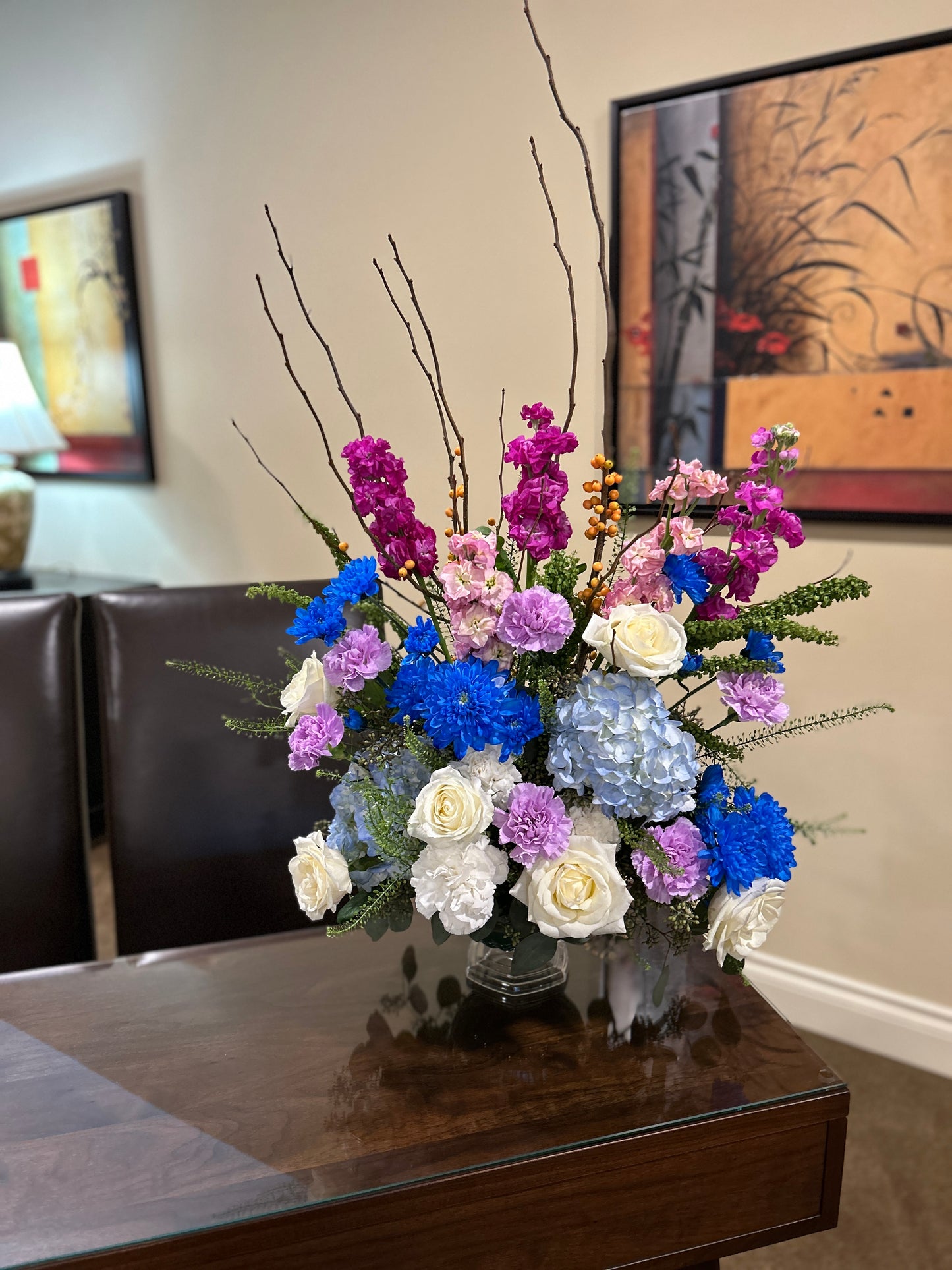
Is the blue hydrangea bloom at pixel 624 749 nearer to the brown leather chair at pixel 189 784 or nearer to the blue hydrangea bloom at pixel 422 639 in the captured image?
the blue hydrangea bloom at pixel 422 639

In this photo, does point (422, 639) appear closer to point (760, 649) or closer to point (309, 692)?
point (309, 692)

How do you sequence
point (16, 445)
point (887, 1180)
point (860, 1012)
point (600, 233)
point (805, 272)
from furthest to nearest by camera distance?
point (16, 445), point (860, 1012), point (805, 272), point (887, 1180), point (600, 233)

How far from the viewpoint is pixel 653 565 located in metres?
0.92

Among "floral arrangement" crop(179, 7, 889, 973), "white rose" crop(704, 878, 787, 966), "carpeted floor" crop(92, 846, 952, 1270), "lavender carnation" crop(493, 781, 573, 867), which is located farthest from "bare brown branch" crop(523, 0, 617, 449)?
"carpeted floor" crop(92, 846, 952, 1270)

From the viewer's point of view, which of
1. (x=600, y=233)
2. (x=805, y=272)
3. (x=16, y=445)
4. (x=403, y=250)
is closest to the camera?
(x=600, y=233)

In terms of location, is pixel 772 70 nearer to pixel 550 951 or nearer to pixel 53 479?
pixel 550 951

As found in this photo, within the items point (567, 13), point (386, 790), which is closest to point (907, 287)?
point (567, 13)

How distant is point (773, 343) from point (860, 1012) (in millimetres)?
1402

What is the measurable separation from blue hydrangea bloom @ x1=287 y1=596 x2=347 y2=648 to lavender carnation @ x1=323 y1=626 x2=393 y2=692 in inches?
0.6

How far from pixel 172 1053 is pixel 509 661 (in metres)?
0.52

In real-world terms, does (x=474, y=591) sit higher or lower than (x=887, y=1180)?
higher

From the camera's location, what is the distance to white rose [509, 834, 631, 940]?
86cm

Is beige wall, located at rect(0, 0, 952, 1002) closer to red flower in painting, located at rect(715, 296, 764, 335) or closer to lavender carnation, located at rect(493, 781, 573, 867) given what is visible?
red flower in painting, located at rect(715, 296, 764, 335)

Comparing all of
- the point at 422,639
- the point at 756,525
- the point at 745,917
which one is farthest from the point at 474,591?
the point at 745,917
